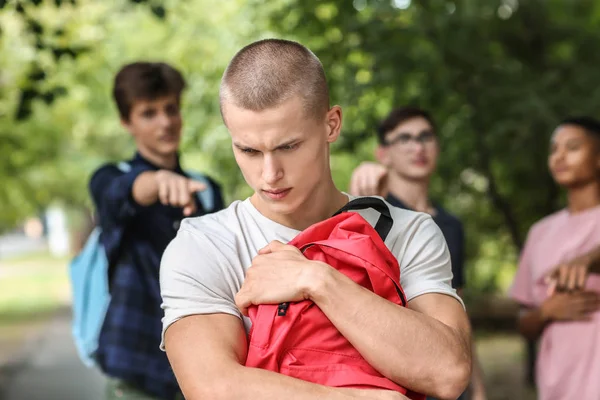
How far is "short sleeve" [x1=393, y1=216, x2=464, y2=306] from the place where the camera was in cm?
262

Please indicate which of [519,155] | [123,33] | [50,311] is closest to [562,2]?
[519,155]

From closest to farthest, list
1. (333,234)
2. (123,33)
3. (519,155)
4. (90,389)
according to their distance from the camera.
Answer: (333,234) → (519,155) → (90,389) → (123,33)

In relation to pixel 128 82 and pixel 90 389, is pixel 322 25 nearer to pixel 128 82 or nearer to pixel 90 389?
pixel 128 82

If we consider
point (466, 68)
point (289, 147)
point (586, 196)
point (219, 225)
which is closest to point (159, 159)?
point (219, 225)

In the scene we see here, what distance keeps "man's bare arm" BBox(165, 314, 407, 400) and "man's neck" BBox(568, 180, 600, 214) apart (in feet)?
11.0

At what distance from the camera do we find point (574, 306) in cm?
503

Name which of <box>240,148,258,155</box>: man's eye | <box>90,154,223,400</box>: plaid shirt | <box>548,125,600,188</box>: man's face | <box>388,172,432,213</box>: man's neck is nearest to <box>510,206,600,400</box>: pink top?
<box>548,125,600,188</box>: man's face

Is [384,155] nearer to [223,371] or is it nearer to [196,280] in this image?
[196,280]

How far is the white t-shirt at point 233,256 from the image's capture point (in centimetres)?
252

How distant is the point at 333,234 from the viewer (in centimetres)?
251

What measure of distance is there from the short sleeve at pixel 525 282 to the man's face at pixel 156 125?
2.36 m

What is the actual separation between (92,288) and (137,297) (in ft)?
1.48

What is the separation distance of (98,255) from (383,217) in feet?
7.28

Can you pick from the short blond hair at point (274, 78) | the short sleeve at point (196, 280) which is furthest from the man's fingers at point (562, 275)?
the short sleeve at point (196, 280)
